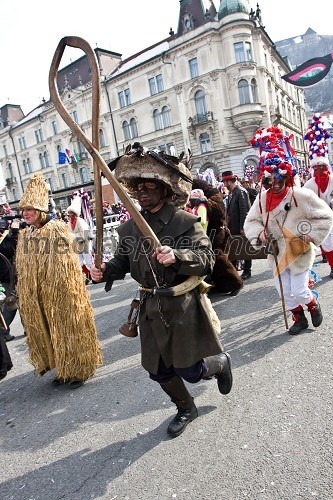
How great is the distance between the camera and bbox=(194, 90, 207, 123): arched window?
3444 centimetres

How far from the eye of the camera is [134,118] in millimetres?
40156

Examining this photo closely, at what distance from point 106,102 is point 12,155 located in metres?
22.9

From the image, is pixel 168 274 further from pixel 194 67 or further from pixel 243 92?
pixel 194 67

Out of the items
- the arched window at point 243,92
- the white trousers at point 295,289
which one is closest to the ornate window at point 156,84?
the arched window at point 243,92

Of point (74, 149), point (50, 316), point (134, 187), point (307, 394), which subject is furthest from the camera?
point (74, 149)

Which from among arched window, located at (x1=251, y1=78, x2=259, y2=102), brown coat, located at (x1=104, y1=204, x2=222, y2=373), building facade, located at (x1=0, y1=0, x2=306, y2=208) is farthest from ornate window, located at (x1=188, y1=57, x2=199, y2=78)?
brown coat, located at (x1=104, y1=204, x2=222, y2=373)

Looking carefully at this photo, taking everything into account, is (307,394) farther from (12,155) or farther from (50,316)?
(12,155)

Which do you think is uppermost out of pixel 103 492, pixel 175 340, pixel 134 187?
pixel 134 187

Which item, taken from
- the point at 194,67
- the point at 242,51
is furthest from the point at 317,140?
the point at 194,67

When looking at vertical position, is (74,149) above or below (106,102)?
below

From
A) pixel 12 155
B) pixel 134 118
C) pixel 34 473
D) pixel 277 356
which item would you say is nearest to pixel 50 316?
pixel 34 473

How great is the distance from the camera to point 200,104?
35.0 m

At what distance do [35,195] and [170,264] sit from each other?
6.74ft

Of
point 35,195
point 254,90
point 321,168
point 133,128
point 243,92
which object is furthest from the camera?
point 133,128
